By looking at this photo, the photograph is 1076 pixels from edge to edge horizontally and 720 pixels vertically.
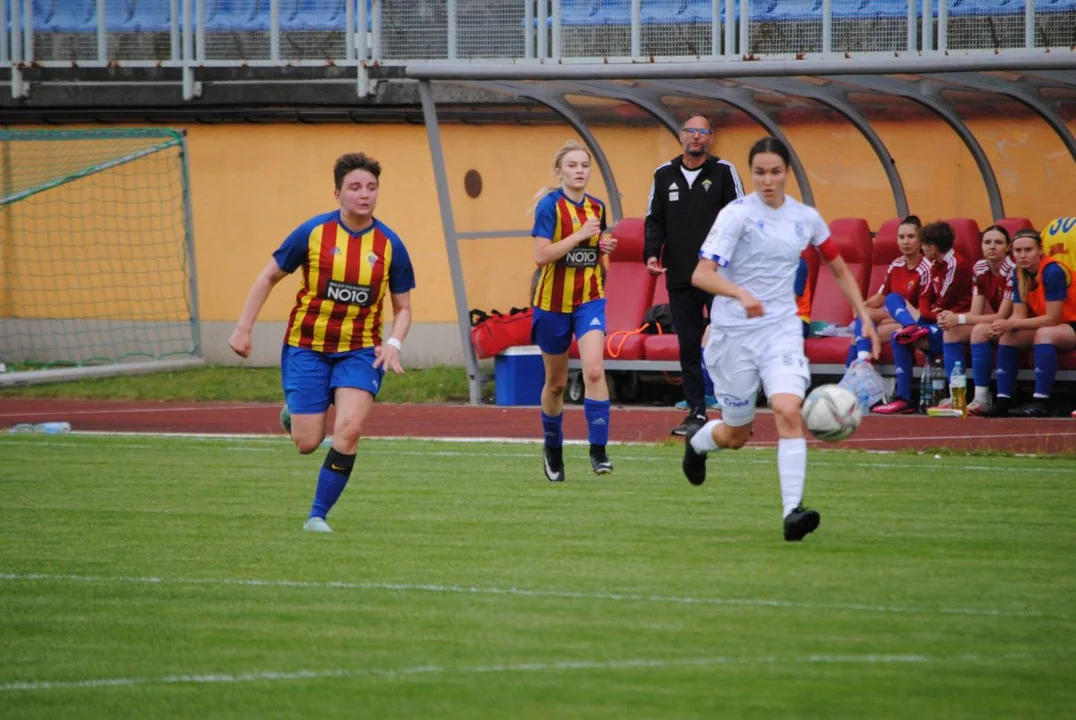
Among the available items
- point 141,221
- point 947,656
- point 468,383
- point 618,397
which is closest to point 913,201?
point 618,397

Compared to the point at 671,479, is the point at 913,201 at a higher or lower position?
higher

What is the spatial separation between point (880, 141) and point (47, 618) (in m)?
13.2

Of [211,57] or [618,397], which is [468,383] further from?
[211,57]

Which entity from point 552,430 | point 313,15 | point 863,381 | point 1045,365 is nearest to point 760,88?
point 863,381

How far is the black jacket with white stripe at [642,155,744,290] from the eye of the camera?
12727 millimetres

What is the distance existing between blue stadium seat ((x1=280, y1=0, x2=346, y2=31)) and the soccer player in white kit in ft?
46.1

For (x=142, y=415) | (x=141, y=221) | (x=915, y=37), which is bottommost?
(x=142, y=415)

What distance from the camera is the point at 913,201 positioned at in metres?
17.9

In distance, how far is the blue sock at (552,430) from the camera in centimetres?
1038

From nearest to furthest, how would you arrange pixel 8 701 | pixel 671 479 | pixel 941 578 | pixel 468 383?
pixel 8 701 < pixel 941 578 < pixel 671 479 < pixel 468 383

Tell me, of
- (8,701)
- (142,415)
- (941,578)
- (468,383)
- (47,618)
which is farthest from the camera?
(468,383)

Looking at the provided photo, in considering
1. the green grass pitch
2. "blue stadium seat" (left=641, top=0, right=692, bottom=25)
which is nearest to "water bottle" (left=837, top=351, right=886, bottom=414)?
the green grass pitch

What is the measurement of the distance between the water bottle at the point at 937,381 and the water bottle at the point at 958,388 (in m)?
0.27

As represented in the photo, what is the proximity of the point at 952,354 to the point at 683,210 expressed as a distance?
3.76 meters
